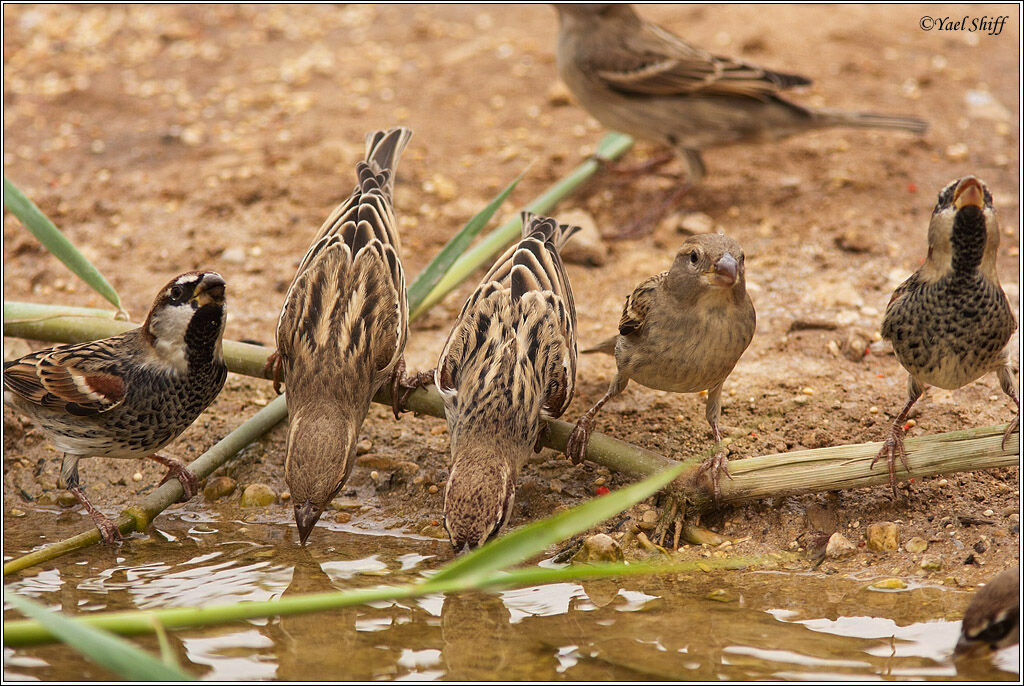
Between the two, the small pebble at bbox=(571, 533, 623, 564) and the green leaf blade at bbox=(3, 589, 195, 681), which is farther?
the small pebble at bbox=(571, 533, 623, 564)

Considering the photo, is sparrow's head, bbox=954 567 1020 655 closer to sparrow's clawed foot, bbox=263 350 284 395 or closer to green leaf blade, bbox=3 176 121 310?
sparrow's clawed foot, bbox=263 350 284 395

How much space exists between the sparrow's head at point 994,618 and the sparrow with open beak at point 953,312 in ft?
2.98

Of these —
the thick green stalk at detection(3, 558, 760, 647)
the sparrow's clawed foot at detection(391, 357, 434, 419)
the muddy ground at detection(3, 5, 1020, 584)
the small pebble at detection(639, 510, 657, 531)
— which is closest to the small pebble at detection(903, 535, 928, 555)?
the muddy ground at detection(3, 5, 1020, 584)

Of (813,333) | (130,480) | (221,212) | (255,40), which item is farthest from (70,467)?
(255,40)

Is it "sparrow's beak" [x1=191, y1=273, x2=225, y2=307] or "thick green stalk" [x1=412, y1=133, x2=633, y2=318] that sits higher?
"thick green stalk" [x1=412, y1=133, x2=633, y2=318]

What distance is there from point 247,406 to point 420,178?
2.57 metres

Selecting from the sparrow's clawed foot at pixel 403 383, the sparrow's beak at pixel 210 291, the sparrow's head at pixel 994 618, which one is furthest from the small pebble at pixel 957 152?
the sparrow's beak at pixel 210 291

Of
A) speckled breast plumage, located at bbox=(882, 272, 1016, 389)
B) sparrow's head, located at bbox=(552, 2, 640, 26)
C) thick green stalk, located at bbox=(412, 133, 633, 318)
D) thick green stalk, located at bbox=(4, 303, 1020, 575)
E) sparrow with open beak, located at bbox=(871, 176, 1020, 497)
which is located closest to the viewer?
sparrow with open beak, located at bbox=(871, 176, 1020, 497)

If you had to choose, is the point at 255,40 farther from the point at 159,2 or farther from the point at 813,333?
the point at 813,333

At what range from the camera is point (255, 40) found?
9.76m

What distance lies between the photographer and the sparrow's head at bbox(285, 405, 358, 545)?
4750mm

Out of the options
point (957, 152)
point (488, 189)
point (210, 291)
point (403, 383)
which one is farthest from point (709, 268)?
point (957, 152)

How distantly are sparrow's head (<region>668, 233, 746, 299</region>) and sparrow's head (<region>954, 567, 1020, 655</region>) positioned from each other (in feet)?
5.22

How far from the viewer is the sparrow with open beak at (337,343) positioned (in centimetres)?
484
